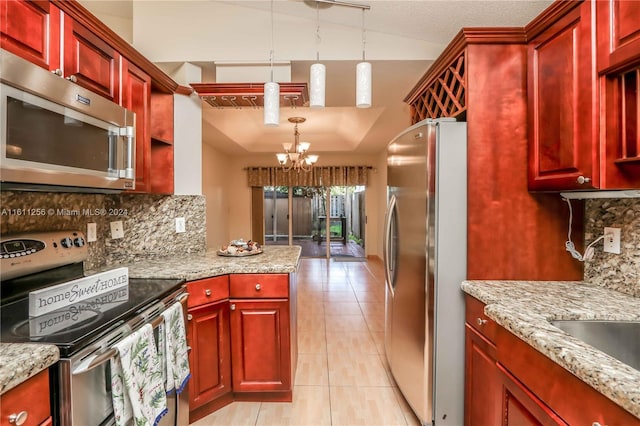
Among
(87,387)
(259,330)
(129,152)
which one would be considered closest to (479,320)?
(259,330)

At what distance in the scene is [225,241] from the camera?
6.91m

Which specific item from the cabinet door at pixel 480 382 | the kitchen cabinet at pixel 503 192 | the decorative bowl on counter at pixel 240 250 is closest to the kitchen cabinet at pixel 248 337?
the decorative bowl on counter at pixel 240 250

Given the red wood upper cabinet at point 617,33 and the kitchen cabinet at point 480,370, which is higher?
the red wood upper cabinet at point 617,33

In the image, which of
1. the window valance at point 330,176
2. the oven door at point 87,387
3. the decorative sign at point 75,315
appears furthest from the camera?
the window valance at point 330,176

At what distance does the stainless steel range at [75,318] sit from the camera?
935 mm

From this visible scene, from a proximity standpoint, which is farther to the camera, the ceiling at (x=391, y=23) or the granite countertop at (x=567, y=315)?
the ceiling at (x=391, y=23)

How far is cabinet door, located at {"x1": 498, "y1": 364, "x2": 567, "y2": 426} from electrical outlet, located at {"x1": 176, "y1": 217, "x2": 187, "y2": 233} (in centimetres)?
222

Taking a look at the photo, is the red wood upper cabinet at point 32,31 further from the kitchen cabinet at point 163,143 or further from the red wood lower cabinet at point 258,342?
the red wood lower cabinet at point 258,342

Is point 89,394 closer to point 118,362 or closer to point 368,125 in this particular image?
point 118,362

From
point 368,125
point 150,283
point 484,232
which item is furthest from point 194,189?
point 368,125

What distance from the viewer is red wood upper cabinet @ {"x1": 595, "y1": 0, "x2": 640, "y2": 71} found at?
1.05 metres

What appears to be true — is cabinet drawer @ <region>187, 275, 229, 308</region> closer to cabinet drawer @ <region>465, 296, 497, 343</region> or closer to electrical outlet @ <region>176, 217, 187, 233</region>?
electrical outlet @ <region>176, 217, 187, 233</region>

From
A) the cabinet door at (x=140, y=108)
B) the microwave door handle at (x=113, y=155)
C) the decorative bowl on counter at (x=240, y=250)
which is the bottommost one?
the decorative bowl on counter at (x=240, y=250)

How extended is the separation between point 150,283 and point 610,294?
2.29 meters
